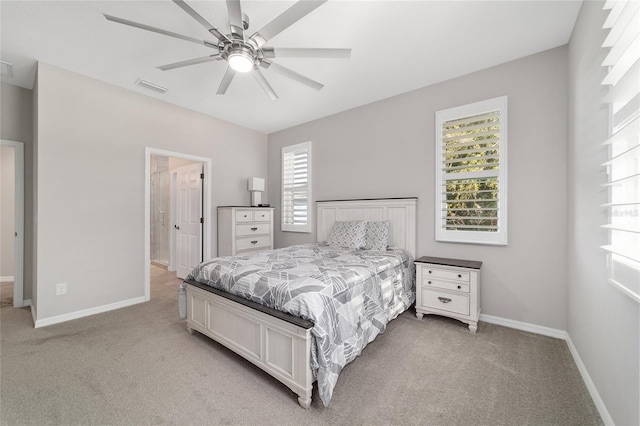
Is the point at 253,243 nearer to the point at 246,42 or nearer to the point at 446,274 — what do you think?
the point at 446,274

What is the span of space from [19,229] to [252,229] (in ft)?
9.68

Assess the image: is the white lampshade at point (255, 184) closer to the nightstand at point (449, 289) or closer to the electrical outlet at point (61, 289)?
the electrical outlet at point (61, 289)

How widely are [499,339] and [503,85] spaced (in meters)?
2.65

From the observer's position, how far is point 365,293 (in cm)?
A: 222

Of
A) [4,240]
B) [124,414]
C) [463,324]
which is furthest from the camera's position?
[4,240]

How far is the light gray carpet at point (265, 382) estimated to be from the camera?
5.12 ft

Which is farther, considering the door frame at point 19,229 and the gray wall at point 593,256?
the door frame at point 19,229

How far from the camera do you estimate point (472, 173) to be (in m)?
A: 2.96

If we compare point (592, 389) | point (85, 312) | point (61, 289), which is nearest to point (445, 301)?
point (592, 389)

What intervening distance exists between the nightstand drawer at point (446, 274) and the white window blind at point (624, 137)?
1.24 meters

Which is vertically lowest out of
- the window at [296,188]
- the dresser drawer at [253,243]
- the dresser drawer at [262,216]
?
the dresser drawer at [253,243]

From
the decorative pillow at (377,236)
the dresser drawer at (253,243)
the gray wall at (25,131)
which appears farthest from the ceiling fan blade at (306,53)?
the gray wall at (25,131)

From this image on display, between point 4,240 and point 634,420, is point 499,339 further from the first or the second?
point 4,240

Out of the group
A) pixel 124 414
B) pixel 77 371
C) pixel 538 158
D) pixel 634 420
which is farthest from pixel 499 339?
pixel 77 371
